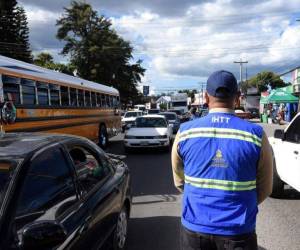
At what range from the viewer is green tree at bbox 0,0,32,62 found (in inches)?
2066

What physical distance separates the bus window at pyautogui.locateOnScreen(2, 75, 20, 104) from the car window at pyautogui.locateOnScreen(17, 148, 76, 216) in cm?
683

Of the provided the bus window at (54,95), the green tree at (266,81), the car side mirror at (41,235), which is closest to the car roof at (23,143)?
the car side mirror at (41,235)

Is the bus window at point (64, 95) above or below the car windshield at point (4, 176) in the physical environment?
above

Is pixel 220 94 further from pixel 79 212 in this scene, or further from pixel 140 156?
pixel 140 156

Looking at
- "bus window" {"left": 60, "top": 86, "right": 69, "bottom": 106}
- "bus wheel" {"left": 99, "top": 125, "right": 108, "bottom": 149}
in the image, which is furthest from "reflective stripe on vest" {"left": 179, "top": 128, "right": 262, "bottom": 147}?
"bus wheel" {"left": 99, "top": 125, "right": 108, "bottom": 149}

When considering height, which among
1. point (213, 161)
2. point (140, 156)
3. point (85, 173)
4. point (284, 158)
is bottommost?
point (140, 156)

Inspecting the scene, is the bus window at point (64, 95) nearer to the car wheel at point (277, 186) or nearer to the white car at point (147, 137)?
the white car at point (147, 137)

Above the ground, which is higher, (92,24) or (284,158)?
(92,24)

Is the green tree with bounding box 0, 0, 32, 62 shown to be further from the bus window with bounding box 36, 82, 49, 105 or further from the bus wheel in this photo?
the bus window with bounding box 36, 82, 49, 105

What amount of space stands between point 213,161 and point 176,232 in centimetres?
399

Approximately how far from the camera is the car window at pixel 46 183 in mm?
3562

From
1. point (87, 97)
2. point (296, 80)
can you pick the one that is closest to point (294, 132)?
point (87, 97)

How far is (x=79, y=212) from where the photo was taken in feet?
13.4

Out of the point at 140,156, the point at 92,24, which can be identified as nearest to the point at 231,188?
the point at 140,156
